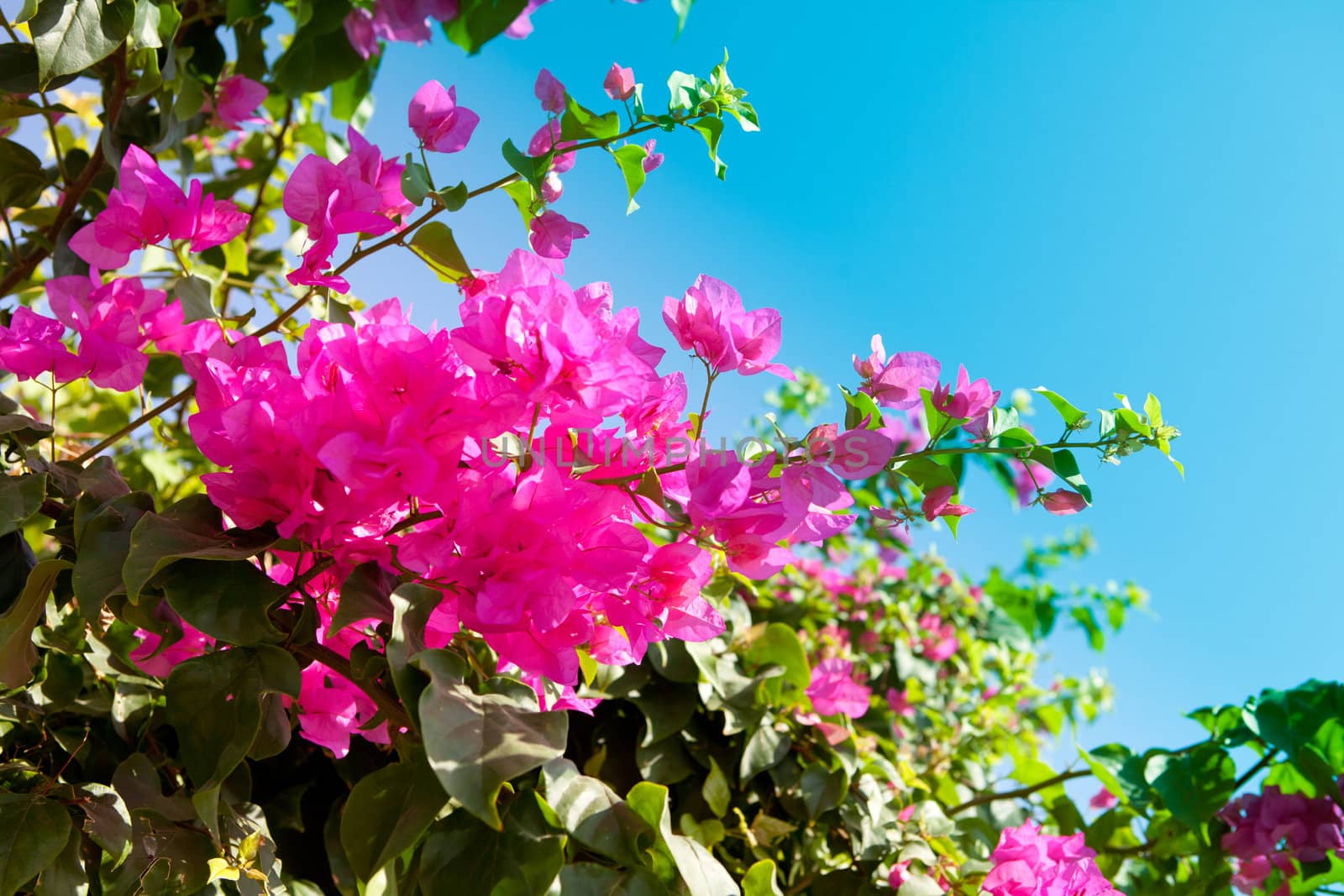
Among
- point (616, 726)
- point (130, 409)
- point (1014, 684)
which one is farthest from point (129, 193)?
point (1014, 684)

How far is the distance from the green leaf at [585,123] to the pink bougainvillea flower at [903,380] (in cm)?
25

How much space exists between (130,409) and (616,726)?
4.01 ft

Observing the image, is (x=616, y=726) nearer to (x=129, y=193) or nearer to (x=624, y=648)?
(x=624, y=648)

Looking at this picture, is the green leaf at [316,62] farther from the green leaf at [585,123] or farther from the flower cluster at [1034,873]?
the flower cluster at [1034,873]

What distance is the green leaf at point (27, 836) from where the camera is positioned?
54 cm

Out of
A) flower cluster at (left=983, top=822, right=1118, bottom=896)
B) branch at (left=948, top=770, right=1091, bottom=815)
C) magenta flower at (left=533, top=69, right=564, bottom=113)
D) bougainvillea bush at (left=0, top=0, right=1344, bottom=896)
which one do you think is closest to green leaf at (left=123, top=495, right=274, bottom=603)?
bougainvillea bush at (left=0, top=0, right=1344, bottom=896)

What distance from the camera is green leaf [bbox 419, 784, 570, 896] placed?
478 mm

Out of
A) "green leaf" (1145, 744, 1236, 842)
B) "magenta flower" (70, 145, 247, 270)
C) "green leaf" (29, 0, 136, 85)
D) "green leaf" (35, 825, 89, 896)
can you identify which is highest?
"green leaf" (1145, 744, 1236, 842)

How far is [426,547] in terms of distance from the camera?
50 centimetres

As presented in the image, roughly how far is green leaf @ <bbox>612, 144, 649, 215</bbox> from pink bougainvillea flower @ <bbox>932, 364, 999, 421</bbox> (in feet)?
0.87

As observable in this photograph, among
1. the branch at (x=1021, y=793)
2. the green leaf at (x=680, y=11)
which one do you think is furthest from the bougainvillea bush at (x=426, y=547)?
the branch at (x=1021, y=793)

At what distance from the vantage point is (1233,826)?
106 centimetres

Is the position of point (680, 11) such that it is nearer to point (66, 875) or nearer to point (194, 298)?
point (194, 298)

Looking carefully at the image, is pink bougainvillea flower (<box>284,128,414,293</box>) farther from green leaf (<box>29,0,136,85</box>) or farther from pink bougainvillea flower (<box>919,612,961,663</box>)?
pink bougainvillea flower (<box>919,612,961,663</box>)
